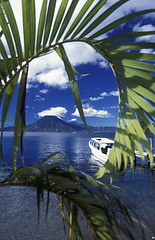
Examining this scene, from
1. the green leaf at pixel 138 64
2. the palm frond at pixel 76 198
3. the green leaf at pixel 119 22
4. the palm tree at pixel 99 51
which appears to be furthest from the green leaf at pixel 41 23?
the palm frond at pixel 76 198

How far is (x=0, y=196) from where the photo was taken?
23359 millimetres

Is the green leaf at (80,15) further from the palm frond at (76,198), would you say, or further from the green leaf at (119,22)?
the palm frond at (76,198)

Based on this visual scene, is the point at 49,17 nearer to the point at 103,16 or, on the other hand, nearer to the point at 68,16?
the point at 68,16

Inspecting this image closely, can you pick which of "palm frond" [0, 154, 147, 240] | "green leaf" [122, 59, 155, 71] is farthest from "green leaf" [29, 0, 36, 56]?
"palm frond" [0, 154, 147, 240]

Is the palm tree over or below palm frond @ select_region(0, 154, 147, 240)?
over

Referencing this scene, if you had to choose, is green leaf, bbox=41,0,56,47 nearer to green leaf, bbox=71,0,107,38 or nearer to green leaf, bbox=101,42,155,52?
green leaf, bbox=71,0,107,38

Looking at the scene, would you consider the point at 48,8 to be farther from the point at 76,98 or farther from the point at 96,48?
the point at 76,98

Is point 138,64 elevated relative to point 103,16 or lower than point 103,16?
lower

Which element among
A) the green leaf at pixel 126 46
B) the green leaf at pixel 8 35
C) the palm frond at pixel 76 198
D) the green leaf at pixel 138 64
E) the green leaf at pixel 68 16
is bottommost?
the palm frond at pixel 76 198

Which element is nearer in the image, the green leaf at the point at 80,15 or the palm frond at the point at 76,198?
the green leaf at the point at 80,15

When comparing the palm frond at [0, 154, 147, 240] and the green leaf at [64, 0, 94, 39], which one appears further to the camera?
the palm frond at [0, 154, 147, 240]

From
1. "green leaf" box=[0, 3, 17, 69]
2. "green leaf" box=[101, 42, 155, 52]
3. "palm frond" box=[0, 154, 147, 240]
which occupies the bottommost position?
"palm frond" box=[0, 154, 147, 240]

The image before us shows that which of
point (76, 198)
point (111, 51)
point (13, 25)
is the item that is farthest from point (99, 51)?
point (76, 198)

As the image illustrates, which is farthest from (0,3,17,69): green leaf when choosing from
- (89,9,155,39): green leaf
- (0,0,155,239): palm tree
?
(89,9,155,39): green leaf
